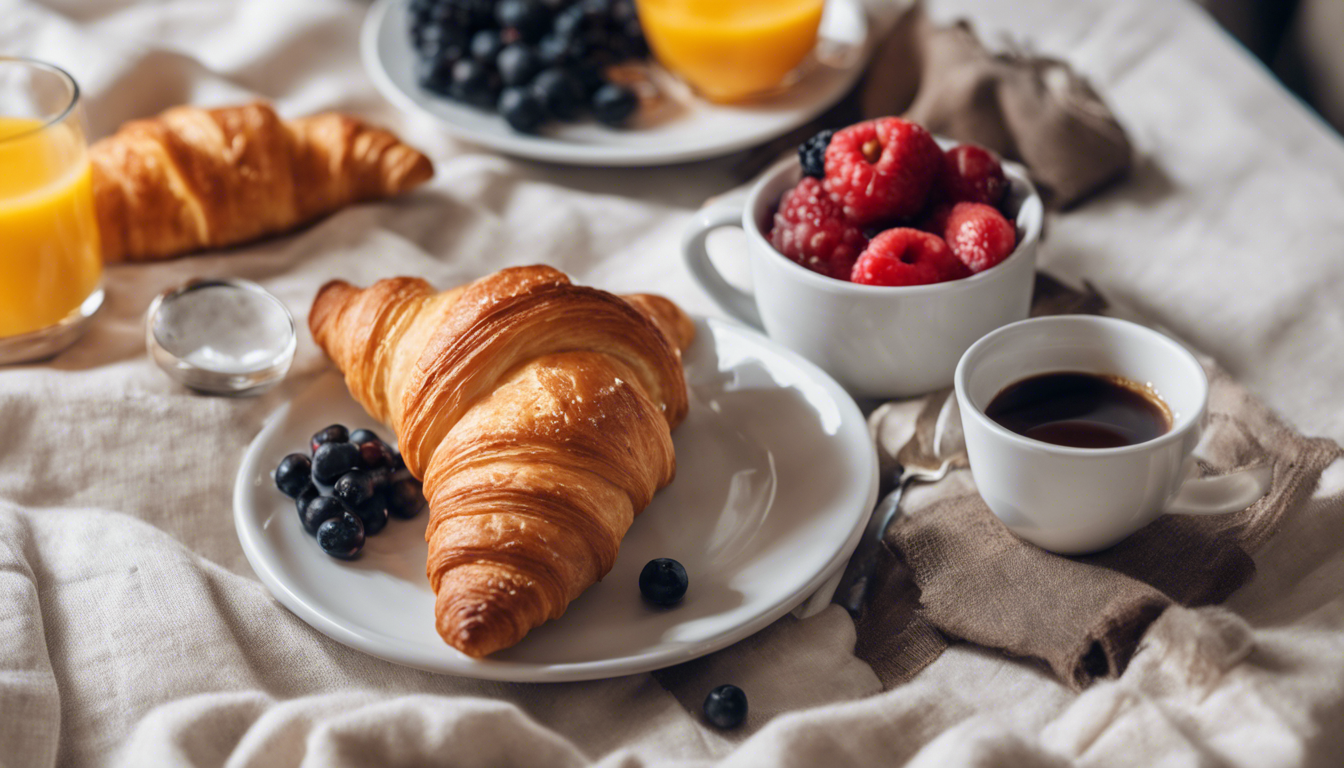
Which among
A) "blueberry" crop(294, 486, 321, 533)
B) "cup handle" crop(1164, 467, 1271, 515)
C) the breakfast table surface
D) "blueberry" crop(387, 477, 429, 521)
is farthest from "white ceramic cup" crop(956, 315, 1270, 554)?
"blueberry" crop(294, 486, 321, 533)

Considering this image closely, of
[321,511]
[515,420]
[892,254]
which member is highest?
[892,254]

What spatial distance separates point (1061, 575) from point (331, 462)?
0.79 metres

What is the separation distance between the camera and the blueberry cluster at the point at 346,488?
1162mm

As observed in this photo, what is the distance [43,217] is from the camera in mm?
1455

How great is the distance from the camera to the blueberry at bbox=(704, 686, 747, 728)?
3.39ft

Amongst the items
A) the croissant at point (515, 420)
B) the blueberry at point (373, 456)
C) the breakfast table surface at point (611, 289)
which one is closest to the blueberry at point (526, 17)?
the breakfast table surface at point (611, 289)

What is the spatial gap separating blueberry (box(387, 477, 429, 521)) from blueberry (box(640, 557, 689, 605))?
30cm

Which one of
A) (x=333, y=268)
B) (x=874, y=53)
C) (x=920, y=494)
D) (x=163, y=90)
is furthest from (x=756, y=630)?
(x=163, y=90)

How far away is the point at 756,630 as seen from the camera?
42.2 inches

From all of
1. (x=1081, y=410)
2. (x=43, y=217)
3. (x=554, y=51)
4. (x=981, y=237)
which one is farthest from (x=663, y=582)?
(x=554, y=51)

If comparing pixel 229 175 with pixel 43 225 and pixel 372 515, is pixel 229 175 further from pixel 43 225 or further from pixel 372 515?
pixel 372 515

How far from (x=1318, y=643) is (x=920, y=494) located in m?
0.42

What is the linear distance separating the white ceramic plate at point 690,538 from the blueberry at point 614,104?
24.6 inches

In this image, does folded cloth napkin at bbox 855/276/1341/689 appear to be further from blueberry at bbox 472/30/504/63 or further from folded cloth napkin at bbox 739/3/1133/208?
blueberry at bbox 472/30/504/63
